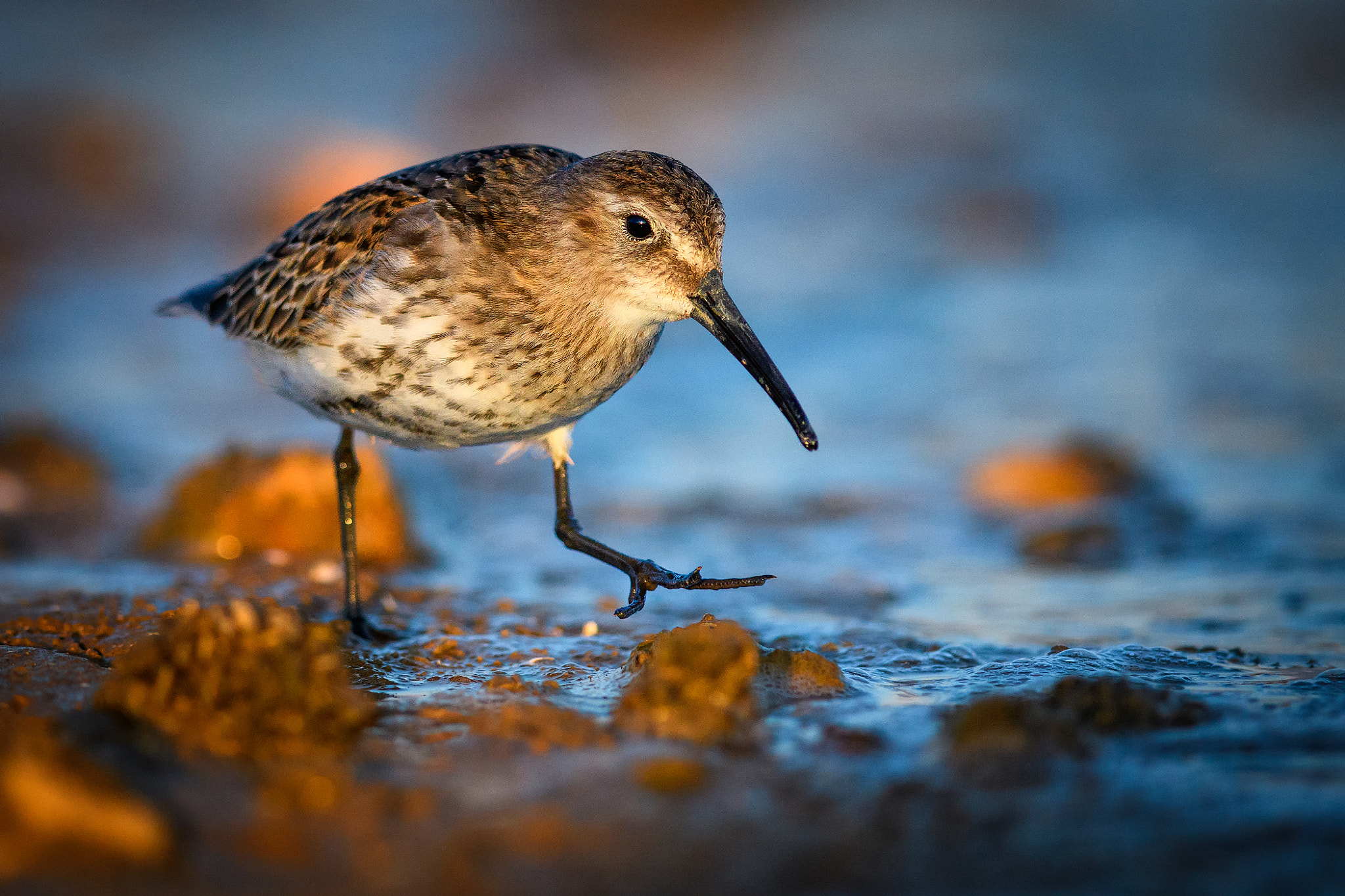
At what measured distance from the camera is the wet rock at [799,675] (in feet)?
13.6

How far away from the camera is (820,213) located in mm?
14719

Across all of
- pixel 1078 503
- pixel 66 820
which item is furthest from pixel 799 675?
pixel 1078 503

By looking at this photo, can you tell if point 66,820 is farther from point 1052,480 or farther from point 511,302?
point 1052,480

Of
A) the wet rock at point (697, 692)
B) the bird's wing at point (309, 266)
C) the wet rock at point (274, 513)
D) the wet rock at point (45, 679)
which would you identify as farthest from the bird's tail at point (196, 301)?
the wet rock at point (697, 692)

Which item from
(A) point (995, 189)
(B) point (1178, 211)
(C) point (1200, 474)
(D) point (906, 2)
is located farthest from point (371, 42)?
(C) point (1200, 474)

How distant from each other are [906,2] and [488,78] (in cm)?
743

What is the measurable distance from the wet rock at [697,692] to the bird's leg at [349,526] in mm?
1658

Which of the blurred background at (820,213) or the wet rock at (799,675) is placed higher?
the blurred background at (820,213)

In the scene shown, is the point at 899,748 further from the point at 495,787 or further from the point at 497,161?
the point at 497,161

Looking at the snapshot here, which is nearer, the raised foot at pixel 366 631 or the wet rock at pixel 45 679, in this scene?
the wet rock at pixel 45 679

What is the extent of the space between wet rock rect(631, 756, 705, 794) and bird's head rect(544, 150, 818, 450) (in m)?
1.70

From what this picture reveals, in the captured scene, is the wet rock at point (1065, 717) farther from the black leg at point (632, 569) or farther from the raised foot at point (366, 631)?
the raised foot at point (366, 631)

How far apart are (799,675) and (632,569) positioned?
1.13 metres

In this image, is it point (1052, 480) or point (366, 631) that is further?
point (1052, 480)
